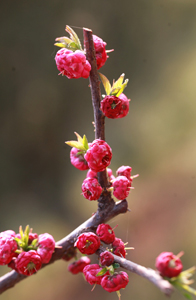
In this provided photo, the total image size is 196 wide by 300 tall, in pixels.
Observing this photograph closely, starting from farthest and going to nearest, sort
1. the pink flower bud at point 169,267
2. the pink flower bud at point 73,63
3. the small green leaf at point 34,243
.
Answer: the small green leaf at point 34,243, the pink flower bud at point 73,63, the pink flower bud at point 169,267

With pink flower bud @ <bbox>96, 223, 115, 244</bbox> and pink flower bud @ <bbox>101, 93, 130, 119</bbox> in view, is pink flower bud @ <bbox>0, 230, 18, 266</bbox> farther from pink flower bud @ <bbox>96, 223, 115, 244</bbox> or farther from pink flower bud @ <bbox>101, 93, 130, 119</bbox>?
pink flower bud @ <bbox>101, 93, 130, 119</bbox>

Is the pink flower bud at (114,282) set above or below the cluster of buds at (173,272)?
below

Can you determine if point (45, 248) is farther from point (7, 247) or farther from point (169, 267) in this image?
point (169, 267)

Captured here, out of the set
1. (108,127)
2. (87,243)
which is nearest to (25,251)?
(87,243)

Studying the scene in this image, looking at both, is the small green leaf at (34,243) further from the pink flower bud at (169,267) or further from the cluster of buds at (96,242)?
the pink flower bud at (169,267)

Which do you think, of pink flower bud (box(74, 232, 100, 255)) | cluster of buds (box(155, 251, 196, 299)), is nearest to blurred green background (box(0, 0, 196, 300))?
pink flower bud (box(74, 232, 100, 255))

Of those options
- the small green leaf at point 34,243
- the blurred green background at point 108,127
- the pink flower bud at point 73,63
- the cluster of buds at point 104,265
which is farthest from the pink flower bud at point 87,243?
the blurred green background at point 108,127
